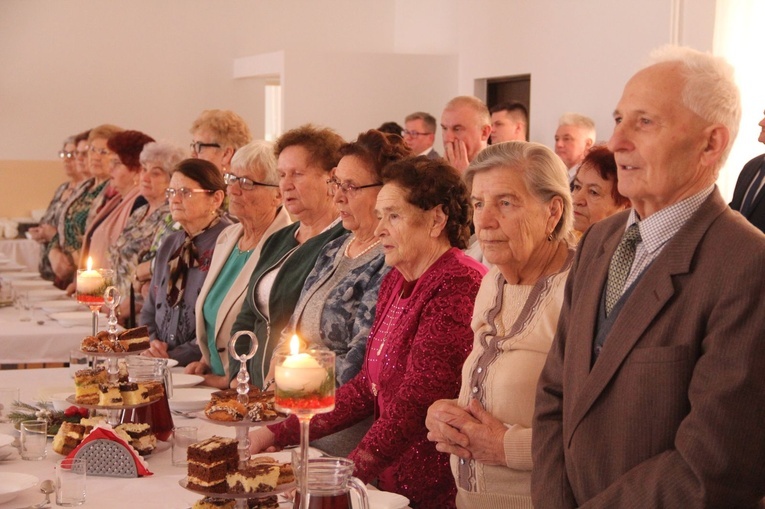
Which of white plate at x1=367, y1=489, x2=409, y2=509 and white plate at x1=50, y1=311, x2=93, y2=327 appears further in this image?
white plate at x1=50, y1=311, x2=93, y2=327

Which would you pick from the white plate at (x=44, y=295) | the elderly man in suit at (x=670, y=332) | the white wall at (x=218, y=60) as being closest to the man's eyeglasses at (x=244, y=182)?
the white plate at (x=44, y=295)

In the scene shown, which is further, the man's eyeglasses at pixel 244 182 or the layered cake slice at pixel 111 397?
the man's eyeglasses at pixel 244 182

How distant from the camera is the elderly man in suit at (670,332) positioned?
1.72m

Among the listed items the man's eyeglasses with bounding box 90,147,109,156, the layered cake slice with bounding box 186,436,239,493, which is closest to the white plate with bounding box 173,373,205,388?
the layered cake slice with bounding box 186,436,239,493

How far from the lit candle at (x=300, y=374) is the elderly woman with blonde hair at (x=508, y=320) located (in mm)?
713

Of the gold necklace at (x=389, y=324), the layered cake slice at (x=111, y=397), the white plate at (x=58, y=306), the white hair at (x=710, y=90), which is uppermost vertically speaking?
the white hair at (x=710, y=90)

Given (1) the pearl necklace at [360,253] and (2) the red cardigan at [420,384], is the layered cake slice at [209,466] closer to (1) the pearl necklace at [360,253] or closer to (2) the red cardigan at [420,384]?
(2) the red cardigan at [420,384]

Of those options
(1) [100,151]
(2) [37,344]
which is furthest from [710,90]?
(1) [100,151]

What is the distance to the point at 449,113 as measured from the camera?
6.09 meters

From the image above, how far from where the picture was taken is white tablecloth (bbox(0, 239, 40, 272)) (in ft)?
32.9

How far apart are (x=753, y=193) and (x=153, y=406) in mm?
2456

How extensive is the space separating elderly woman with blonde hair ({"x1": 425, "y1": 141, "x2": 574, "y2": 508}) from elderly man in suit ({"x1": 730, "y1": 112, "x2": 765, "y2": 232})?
5.03 ft

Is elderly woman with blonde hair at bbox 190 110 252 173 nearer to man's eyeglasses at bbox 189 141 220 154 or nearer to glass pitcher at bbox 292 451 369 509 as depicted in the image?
man's eyeglasses at bbox 189 141 220 154

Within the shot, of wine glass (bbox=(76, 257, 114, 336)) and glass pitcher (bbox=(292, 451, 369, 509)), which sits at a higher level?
wine glass (bbox=(76, 257, 114, 336))
